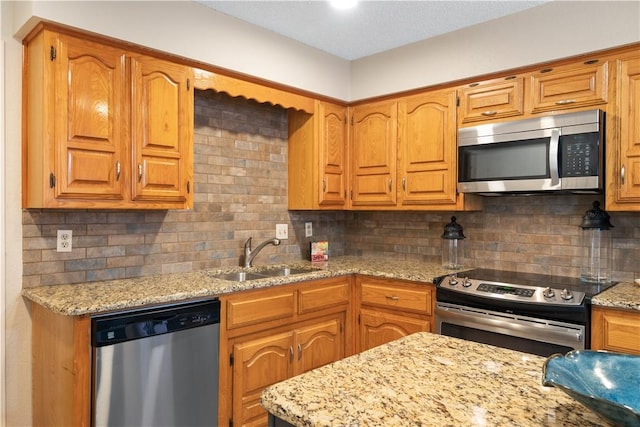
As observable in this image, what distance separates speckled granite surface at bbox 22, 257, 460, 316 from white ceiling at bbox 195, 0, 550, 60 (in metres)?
1.61

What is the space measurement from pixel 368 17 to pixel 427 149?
96 centimetres

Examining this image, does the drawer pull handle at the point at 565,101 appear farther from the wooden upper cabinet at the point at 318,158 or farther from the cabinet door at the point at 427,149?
the wooden upper cabinet at the point at 318,158

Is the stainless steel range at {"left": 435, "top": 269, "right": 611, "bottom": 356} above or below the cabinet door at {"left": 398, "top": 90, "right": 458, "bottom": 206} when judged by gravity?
below

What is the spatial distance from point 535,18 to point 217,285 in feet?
7.98

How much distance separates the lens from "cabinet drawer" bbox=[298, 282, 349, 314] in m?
2.80

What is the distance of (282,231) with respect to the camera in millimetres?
3492

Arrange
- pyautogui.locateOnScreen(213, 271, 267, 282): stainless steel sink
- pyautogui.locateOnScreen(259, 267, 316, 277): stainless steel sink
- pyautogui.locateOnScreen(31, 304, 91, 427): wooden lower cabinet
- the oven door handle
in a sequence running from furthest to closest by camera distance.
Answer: pyautogui.locateOnScreen(259, 267, 316, 277): stainless steel sink < pyautogui.locateOnScreen(213, 271, 267, 282): stainless steel sink < the oven door handle < pyautogui.locateOnScreen(31, 304, 91, 427): wooden lower cabinet

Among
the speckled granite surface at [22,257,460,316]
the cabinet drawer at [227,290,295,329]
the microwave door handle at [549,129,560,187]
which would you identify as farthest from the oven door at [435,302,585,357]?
the cabinet drawer at [227,290,295,329]

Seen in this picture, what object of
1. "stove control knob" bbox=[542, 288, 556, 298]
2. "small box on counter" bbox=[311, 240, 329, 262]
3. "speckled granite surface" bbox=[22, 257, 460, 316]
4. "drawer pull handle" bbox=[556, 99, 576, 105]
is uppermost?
"drawer pull handle" bbox=[556, 99, 576, 105]

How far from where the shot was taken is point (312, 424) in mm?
856

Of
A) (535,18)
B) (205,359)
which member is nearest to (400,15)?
(535,18)

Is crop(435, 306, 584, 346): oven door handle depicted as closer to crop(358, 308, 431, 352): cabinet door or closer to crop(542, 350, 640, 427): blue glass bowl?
crop(358, 308, 431, 352): cabinet door

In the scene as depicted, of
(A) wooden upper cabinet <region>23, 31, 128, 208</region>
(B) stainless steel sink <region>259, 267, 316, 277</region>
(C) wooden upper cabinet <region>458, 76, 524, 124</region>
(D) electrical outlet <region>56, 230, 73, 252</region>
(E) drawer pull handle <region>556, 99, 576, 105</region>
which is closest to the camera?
(A) wooden upper cabinet <region>23, 31, 128, 208</region>

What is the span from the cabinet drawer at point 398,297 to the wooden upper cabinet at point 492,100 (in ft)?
3.85
